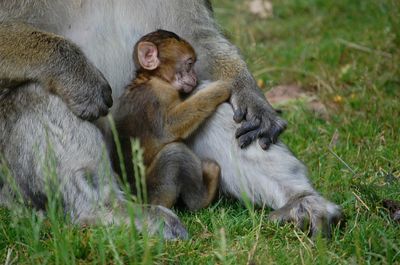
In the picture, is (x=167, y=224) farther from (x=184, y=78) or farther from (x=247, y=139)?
(x=184, y=78)

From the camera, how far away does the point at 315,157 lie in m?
6.65

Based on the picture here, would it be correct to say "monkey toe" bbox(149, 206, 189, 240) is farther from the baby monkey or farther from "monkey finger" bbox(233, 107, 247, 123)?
"monkey finger" bbox(233, 107, 247, 123)

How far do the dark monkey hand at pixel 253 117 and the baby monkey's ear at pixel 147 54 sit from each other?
21.0 inches

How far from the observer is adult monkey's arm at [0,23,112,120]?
5.00 m

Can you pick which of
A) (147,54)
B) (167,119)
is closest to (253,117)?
(167,119)

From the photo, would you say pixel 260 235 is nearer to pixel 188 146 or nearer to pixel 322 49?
pixel 188 146

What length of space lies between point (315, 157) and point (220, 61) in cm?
118

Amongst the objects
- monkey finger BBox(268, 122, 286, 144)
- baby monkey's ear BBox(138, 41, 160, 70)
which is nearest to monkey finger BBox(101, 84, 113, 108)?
baby monkey's ear BBox(138, 41, 160, 70)

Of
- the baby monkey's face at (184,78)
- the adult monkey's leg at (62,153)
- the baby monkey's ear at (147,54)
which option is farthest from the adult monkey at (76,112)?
the baby monkey's face at (184,78)

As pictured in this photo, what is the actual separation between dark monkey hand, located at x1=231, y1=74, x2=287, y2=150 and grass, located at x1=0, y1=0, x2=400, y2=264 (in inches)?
16.1

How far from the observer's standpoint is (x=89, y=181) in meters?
4.90

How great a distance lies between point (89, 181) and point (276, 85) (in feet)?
12.4

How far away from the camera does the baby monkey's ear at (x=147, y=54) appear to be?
5500 millimetres

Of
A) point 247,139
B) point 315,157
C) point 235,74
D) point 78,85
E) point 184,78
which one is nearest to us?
point 78,85
